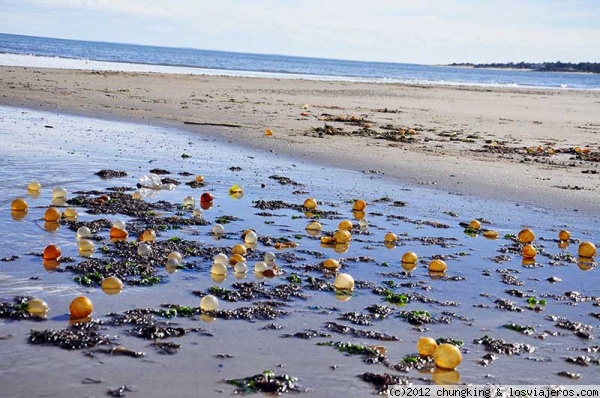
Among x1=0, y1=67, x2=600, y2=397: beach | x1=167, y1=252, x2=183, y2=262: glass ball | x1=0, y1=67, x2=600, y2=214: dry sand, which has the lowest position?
x1=0, y1=67, x2=600, y2=397: beach

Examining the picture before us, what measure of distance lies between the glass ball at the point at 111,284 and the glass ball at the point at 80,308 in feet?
2.01

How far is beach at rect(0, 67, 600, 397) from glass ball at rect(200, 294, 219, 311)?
0.25 feet

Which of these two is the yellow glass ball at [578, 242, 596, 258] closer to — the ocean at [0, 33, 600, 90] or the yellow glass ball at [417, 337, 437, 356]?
the yellow glass ball at [417, 337, 437, 356]

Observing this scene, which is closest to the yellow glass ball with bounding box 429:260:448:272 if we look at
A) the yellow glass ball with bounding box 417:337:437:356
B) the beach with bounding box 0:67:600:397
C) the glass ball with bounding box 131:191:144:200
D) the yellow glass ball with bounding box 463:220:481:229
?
the beach with bounding box 0:67:600:397

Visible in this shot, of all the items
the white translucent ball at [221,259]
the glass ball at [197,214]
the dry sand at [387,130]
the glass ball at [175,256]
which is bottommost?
the glass ball at [197,214]

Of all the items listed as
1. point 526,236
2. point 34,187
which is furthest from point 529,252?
point 34,187

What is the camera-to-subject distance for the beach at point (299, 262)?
4305 millimetres

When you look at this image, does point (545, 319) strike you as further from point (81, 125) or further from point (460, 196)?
point (81, 125)

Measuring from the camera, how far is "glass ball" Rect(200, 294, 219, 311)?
5144 mm

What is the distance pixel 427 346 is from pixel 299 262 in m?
2.24

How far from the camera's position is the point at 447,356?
14.3 feet

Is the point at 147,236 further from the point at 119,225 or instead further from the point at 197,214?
the point at 197,214

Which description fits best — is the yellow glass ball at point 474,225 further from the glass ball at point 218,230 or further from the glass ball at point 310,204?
the glass ball at point 218,230

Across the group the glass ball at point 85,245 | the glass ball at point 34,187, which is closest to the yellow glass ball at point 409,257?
the glass ball at point 85,245
